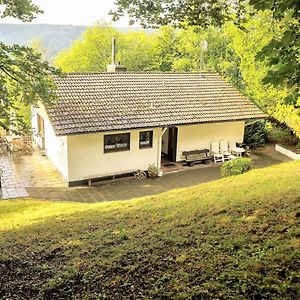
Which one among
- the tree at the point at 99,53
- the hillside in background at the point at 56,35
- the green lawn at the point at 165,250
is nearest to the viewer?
the green lawn at the point at 165,250

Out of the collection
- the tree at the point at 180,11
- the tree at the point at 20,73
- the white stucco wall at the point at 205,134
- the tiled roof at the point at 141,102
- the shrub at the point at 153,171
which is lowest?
the shrub at the point at 153,171

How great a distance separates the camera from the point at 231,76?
26.9m

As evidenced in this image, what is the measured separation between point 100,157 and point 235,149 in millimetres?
7171

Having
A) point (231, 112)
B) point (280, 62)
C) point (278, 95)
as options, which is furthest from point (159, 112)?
point (280, 62)

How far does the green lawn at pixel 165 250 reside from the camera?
447 cm

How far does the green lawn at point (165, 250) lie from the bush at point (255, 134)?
456 inches

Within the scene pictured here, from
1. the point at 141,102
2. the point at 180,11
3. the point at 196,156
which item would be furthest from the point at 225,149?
the point at 180,11

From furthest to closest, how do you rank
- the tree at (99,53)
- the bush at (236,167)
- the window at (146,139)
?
1. the tree at (99,53)
2. the window at (146,139)
3. the bush at (236,167)

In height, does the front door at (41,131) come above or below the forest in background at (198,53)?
below

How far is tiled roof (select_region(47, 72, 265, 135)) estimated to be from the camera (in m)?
15.5

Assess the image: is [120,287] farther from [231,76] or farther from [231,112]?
[231,76]

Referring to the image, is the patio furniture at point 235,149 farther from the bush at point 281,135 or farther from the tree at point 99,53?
the tree at point 99,53

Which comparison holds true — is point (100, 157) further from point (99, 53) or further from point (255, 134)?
point (99, 53)

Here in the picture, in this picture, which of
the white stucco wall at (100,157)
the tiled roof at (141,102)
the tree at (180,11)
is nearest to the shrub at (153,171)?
the white stucco wall at (100,157)
